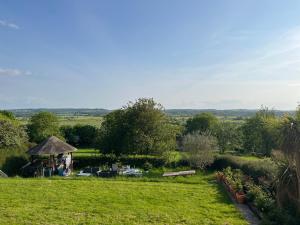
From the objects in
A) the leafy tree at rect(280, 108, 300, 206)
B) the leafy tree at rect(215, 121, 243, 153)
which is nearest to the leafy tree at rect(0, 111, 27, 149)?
the leafy tree at rect(280, 108, 300, 206)

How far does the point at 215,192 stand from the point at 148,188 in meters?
3.58

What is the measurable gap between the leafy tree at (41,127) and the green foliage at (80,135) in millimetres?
1972

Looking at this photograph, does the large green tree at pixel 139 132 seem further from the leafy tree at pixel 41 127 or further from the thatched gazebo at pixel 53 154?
the leafy tree at pixel 41 127

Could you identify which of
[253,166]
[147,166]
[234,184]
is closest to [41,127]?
Result: [147,166]

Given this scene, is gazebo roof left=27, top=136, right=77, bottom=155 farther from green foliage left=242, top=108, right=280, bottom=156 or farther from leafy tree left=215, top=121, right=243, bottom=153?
green foliage left=242, top=108, right=280, bottom=156

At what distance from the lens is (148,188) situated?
16.9 metres

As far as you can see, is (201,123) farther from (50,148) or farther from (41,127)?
(50,148)

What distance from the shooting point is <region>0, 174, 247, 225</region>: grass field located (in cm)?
1116

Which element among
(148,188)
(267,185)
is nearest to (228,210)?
(267,185)

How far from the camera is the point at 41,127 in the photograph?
46750 millimetres

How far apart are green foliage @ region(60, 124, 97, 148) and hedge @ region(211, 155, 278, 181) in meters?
26.2

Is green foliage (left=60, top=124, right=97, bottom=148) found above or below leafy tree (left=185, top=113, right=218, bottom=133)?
below

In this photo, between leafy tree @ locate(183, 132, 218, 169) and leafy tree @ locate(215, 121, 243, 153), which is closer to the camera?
leafy tree @ locate(183, 132, 218, 169)

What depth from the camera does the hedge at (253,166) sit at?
633 inches
